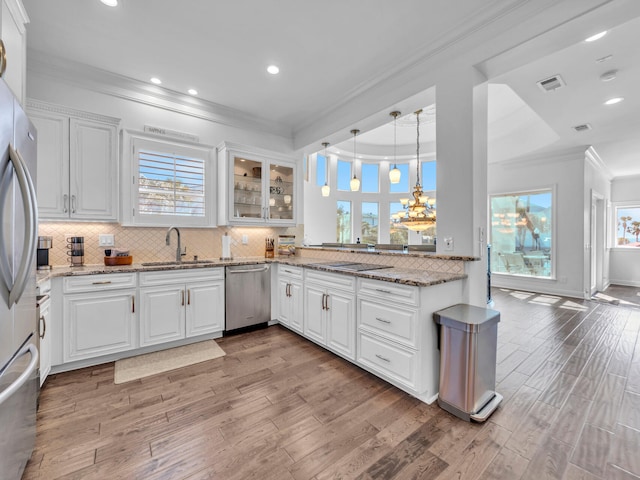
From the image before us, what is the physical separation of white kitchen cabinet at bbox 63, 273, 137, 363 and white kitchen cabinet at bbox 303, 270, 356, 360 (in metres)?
1.81

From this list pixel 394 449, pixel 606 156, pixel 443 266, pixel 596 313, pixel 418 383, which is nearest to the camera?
pixel 394 449

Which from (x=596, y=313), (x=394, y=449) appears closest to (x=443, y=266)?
(x=394, y=449)

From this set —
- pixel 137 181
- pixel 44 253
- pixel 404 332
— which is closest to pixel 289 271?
pixel 404 332

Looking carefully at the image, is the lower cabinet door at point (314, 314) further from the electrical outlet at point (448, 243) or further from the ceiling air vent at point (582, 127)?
the ceiling air vent at point (582, 127)

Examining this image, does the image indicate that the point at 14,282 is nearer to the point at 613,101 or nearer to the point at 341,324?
the point at 341,324

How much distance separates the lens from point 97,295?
8.57 ft

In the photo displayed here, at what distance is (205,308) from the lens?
10.6 feet

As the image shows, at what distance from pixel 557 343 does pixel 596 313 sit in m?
2.13

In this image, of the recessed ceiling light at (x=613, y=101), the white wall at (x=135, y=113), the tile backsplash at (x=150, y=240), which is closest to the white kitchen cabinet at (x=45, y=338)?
the tile backsplash at (x=150, y=240)

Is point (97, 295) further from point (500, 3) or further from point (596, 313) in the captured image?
point (596, 313)

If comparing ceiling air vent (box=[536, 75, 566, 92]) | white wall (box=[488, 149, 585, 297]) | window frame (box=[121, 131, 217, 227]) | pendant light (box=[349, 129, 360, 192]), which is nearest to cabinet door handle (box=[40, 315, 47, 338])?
window frame (box=[121, 131, 217, 227])

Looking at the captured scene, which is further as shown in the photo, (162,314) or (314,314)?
(314,314)

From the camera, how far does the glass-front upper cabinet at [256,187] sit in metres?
3.76

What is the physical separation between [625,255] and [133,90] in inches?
438
